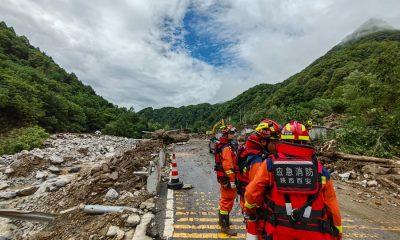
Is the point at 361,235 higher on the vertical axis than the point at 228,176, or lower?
lower

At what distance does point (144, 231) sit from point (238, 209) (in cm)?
268

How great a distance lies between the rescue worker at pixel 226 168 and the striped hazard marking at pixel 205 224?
29 cm

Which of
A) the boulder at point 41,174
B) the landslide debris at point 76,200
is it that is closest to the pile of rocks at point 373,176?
the landslide debris at point 76,200

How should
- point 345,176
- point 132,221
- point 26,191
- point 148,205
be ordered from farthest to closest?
point 345,176, point 26,191, point 148,205, point 132,221

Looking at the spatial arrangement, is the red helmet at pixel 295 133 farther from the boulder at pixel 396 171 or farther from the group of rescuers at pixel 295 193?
the boulder at pixel 396 171

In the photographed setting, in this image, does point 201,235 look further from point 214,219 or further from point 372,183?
point 372,183

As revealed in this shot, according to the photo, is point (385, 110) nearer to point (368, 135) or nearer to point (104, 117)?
point (368, 135)

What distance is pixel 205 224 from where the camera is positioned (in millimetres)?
6797

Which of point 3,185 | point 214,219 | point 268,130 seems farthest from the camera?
point 3,185

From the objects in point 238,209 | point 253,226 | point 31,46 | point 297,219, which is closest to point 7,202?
point 238,209

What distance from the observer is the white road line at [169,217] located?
6.23 m

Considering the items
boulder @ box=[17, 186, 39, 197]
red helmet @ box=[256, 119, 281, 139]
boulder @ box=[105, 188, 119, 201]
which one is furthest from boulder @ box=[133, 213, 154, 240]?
boulder @ box=[17, 186, 39, 197]

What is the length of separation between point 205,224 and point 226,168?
1.70m

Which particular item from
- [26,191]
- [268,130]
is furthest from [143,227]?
[26,191]
